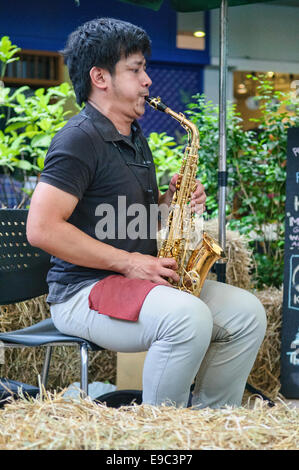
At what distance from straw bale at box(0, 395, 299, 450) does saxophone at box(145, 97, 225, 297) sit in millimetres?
843

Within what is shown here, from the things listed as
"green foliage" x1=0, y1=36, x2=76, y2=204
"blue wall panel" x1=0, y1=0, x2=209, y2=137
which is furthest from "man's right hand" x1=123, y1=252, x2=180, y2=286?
"blue wall panel" x1=0, y1=0, x2=209, y2=137

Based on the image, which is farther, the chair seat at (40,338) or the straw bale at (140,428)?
the chair seat at (40,338)

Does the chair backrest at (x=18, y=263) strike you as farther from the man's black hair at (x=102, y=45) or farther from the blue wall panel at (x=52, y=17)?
the blue wall panel at (x=52, y=17)

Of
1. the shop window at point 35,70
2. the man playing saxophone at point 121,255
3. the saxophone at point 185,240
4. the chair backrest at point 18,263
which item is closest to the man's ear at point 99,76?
the man playing saxophone at point 121,255

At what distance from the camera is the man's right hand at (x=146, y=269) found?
1854 mm

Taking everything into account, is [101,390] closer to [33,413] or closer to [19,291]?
[19,291]

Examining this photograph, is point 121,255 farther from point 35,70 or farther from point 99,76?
point 35,70

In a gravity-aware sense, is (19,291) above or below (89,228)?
below

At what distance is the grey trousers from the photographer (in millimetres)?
1717

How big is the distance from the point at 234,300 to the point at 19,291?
792 mm

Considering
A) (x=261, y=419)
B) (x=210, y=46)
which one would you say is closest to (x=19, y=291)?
(x=261, y=419)

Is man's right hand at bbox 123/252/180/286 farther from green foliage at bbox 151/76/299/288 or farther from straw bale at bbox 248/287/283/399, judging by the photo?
green foliage at bbox 151/76/299/288

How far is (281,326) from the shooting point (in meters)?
3.12

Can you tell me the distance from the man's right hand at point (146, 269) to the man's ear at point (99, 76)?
1.97ft
